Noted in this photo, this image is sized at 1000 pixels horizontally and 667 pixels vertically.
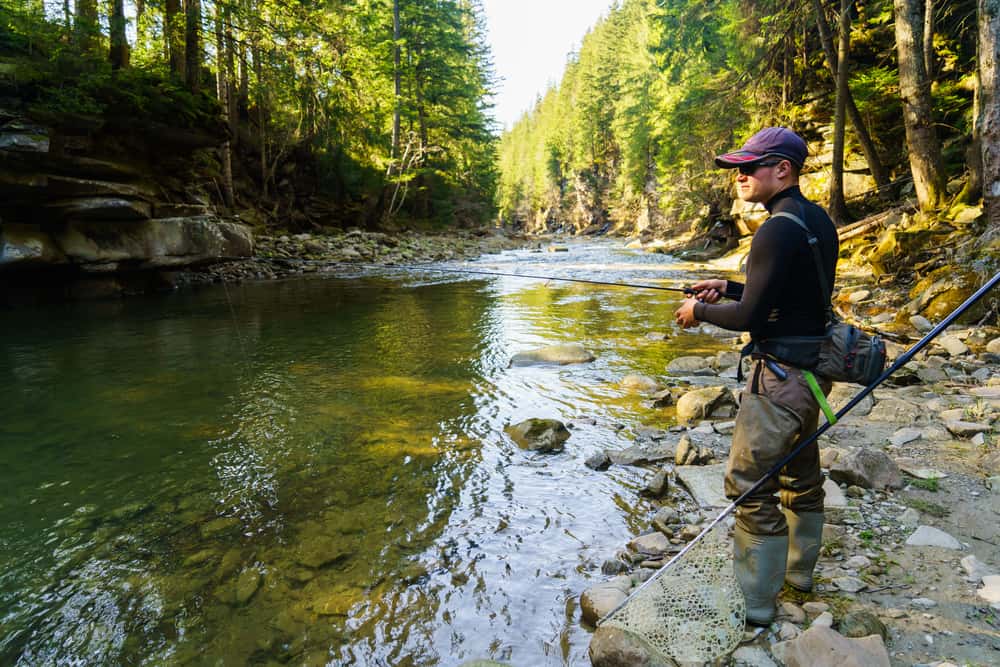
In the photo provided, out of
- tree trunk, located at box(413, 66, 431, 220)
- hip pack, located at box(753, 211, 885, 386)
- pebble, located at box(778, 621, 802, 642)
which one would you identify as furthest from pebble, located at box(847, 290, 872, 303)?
tree trunk, located at box(413, 66, 431, 220)

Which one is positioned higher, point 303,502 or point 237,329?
point 237,329

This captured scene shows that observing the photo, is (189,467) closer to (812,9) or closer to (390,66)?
(812,9)

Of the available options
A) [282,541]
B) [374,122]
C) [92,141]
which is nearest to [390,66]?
[374,122]

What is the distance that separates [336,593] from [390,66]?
95.8 feet

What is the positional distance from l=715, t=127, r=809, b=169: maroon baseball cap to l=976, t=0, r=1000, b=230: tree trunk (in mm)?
8233

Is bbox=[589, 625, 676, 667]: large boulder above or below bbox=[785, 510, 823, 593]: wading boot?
below

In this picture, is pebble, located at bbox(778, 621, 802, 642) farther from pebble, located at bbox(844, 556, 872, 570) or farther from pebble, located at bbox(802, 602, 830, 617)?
pebble, located at bbox(844, 556, 872, 570)

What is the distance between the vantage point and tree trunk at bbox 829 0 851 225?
1326 cm

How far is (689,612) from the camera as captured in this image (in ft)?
8.77

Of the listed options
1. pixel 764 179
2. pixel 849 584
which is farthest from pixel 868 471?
pixel 764 179

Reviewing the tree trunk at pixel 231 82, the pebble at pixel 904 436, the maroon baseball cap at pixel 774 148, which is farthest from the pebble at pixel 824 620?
the tree trunk at pixel 231 82

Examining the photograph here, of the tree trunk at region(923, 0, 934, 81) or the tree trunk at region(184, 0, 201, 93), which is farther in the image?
the tree trunk at region(184, 0, 201, 93)

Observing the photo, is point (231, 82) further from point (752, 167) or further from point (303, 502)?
point (752, 167)

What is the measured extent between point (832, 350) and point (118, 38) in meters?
16.9
